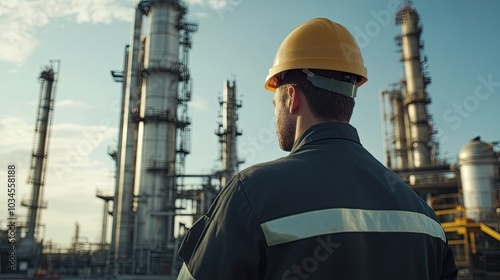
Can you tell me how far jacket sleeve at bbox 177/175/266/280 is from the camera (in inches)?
47.8

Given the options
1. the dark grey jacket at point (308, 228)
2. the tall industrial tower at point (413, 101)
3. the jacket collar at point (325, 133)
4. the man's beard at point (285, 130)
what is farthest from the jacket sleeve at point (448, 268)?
the tall industrial tower at point (413, 101)

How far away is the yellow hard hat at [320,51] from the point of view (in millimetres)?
1687

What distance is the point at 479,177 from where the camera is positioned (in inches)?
799

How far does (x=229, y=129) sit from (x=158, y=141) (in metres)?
9.63

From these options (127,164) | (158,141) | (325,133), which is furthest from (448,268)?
(127,164)

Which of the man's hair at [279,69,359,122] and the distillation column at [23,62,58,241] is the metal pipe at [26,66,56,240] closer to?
the distillation column at [23,62,58,241]

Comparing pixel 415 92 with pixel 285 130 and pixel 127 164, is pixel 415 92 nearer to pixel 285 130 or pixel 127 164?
pixel 127 164

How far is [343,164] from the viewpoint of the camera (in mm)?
1426

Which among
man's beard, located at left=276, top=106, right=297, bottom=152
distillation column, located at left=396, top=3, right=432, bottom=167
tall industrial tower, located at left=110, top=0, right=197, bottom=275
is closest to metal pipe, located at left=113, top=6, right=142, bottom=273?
tall industrial tower, located at left=110, top=0, right=197, bottom=275

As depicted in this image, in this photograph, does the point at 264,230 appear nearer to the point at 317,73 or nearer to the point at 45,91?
the point at 317,73

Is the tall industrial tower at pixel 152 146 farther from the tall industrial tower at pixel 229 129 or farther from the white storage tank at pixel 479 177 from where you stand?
the white storage tank at pixel 479 177

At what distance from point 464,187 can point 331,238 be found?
72.0 ft

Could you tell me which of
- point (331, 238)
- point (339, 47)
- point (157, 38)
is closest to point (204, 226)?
point (331, 238)

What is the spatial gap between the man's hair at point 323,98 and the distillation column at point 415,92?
31.2 m
